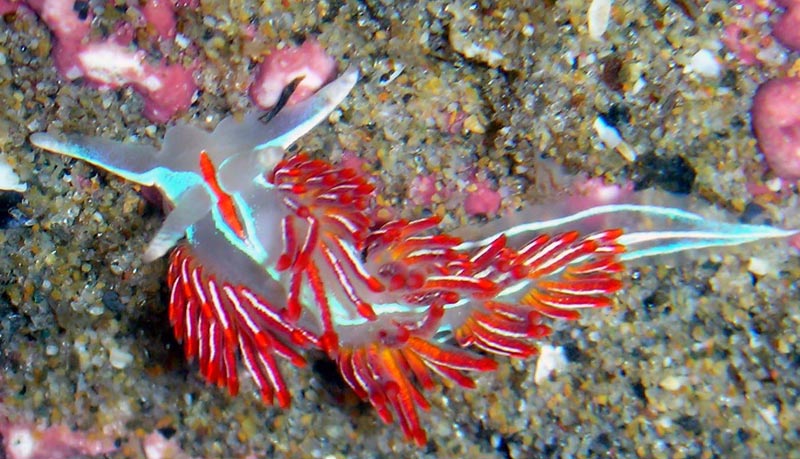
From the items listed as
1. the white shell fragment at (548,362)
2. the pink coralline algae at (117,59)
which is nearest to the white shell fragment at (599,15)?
the white shell fragment at (548,362)

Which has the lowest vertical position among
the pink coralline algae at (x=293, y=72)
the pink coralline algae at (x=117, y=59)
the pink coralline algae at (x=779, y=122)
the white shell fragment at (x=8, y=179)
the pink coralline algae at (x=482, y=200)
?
the pink coralline algae at (x=779, y=122)

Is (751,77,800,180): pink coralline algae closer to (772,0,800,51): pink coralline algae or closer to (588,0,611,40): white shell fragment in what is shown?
(772,0,800,51): pink coralline algae

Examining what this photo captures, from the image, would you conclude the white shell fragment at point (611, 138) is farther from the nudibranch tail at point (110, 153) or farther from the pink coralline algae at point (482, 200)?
the nudibranch tail at point (110, 153)

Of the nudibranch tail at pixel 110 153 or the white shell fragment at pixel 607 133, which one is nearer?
the nudibranch tail at pixel 110 153

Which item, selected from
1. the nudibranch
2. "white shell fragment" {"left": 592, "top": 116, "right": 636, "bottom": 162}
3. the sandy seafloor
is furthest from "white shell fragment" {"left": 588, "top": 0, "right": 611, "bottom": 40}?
the nudibranch

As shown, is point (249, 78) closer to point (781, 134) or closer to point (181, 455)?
point (181, 455)
